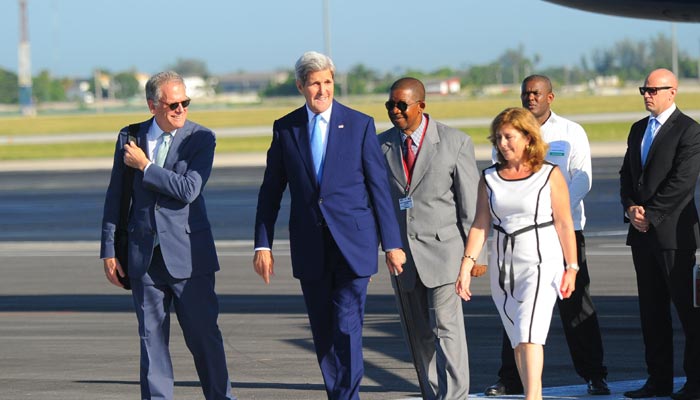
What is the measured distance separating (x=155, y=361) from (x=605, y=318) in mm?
4957

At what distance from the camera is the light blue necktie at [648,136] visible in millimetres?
7117

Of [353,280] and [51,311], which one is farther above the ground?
[353,280]

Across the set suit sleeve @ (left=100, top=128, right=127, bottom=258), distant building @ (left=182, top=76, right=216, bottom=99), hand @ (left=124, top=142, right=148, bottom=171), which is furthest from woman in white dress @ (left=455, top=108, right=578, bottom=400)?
distant building @ (left=182, top=76, right=216, bottom=99)

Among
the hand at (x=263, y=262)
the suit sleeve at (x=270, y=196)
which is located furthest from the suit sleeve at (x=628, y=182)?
the hand at (x=263, y=262)

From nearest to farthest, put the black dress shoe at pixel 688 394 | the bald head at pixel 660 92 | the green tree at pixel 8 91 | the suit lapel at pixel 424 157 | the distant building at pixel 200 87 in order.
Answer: the suit lapel at pixel 424 157 < the black dress shoe at pixel 688 394 < the bald head at pixel 660 92 < the distant building at pixel 200 87 < the green tree at pixel 8 91

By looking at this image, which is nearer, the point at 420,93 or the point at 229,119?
the point at 420,93

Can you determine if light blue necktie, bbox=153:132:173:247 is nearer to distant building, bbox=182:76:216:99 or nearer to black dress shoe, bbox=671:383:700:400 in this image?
black dress shoe, bbox=671:383:700:400

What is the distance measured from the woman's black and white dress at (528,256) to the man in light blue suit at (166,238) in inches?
65.9

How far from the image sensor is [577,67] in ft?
579

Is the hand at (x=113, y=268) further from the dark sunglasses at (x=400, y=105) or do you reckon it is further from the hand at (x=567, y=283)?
the hand at (x=567, y=283)

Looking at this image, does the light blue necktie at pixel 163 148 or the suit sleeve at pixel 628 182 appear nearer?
the light blue necktie at pixel 163 148

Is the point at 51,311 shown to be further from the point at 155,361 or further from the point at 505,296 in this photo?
the point at 505,296

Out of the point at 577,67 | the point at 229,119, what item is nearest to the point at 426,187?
the point at 229,119

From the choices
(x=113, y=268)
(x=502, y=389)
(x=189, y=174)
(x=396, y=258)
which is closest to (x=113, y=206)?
(x=113, y=268)
